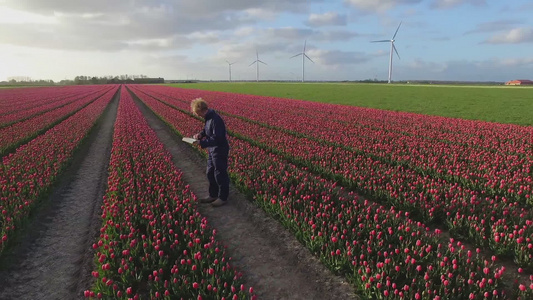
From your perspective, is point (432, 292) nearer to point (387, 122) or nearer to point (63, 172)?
point (63, 172)

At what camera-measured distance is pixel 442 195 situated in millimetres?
7703

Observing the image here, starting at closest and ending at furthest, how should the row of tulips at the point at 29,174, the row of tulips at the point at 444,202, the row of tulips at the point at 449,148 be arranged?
the row of tulips at the point at 444,202 → the row of tulips at the point at 29,174 → the row of tulips at the point at 449,148

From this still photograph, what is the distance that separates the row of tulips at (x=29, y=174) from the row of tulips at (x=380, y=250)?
17.4 feet

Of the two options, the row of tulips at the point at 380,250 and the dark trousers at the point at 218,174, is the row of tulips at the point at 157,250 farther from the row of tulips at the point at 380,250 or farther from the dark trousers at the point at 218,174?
the row of tulips at the point at 380,250

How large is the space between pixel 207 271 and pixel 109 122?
74.5 ft

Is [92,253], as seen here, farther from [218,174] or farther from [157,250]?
[218,174]

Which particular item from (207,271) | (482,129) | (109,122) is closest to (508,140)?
(482,129)

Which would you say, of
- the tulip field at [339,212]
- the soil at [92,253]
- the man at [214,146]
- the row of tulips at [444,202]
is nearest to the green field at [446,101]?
the tulip field at [339,212]

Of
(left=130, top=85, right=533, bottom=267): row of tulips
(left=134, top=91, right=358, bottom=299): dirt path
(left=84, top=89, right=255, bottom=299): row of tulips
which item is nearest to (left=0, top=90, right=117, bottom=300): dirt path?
(left=84, top=89, right=255, bottom=299): row of tulips

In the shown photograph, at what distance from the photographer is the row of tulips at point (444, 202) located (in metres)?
5.53

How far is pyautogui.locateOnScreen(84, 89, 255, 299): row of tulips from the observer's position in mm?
4512

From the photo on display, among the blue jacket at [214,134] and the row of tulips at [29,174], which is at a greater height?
the blue jacket at [214,134]

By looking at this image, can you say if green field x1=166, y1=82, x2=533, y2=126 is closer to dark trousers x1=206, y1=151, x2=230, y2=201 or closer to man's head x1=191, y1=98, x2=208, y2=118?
dark trousers x1=206, y1=151, x2=230, y2=201

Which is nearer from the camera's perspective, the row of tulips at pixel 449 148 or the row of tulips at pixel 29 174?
the row of tulips at pixel 29 174
